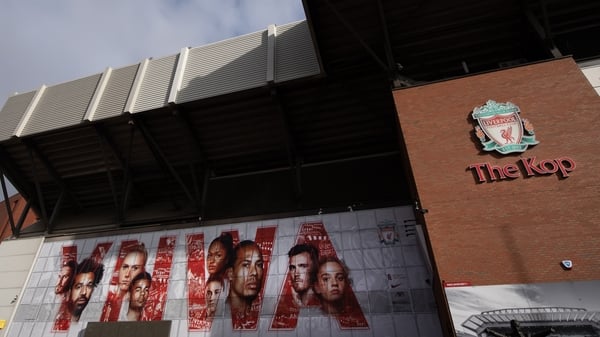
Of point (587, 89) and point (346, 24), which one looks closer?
point (587, 89)

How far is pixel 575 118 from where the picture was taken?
10.5 m

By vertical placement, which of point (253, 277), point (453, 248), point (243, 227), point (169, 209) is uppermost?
point (169, 209)

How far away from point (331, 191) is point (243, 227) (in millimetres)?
4812

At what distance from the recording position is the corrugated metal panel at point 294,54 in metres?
15.2

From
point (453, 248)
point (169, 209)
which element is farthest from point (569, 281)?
point (169, 209)

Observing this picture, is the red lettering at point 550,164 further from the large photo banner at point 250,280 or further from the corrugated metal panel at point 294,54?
the corrugated metal panel at point 294,54

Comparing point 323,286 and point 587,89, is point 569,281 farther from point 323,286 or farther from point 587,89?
point 323,286

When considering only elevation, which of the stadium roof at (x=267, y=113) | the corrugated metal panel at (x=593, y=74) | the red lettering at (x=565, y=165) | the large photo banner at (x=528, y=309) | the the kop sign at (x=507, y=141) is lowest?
the large photo banner at (x=528, y=309)

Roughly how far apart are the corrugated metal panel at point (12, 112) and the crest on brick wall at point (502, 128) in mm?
24077

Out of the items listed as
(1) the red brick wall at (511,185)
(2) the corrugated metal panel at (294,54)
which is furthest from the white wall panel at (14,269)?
(1) the red brick wall at (511,185)

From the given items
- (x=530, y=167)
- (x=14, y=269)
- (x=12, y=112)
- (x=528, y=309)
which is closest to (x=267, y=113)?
(x=530, y=167)

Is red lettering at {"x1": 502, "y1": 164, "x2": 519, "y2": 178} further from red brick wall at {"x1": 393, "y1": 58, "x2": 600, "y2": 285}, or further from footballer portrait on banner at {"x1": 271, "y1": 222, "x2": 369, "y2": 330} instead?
footballer portrait on banner at {"x1": 271, "y1": 222, "x2": 369, "y2": 330}

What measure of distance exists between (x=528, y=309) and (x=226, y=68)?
51.0 ft

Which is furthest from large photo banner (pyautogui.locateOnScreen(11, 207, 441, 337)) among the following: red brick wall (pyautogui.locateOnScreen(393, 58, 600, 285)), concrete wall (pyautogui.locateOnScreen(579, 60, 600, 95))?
concrete wall (pyautogui.locateOnScreen(579, 60, 600, 95))
